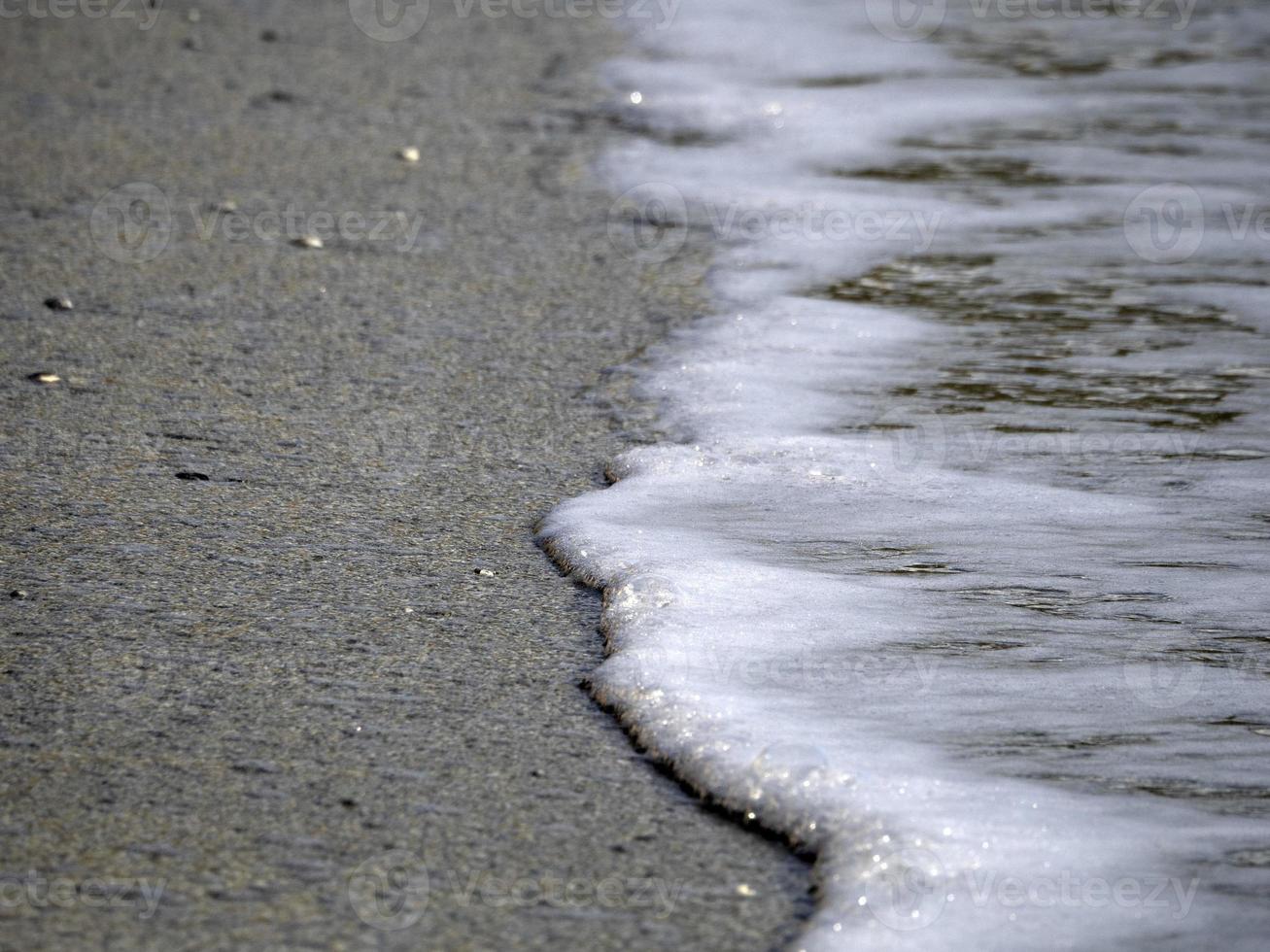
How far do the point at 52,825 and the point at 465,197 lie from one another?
2912mm

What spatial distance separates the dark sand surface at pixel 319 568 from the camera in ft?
5.14

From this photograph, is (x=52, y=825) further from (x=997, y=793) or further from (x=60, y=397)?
(x=60, y=397)

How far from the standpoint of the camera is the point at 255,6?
22.4ft

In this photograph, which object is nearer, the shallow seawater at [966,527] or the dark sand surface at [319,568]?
the dark sand surface at [319,568]

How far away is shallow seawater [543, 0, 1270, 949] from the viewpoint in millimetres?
1678

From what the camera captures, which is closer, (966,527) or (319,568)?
(319,568)

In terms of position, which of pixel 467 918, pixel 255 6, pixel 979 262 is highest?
pixel 255 6

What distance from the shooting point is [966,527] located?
2490mm

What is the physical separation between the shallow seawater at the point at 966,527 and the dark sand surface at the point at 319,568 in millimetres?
131

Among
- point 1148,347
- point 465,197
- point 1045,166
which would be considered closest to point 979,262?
point 1148,347

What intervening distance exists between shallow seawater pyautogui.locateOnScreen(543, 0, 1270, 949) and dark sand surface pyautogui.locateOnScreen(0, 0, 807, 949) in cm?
13

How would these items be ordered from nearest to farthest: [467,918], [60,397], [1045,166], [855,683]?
1. [467,918]
2. [855,683]
3. [60,397]
4. [1045,166]

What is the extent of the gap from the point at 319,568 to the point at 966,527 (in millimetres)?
1042

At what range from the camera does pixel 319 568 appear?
225 cm
